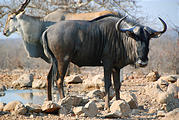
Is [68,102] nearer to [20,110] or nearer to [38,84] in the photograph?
[20,110]

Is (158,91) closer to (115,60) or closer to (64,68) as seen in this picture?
(115,60)

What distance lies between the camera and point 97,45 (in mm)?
6262

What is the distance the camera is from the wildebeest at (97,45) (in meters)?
6.01

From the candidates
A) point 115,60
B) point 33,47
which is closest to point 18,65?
point 33,47

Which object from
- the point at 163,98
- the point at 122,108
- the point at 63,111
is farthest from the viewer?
the point at 163,98

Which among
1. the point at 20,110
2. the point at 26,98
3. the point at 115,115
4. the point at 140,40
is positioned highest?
the point at 140,40

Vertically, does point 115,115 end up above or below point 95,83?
above

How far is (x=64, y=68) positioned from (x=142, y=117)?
2.02 m

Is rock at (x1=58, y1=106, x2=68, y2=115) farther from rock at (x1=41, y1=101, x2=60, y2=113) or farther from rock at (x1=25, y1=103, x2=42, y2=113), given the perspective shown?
rock at (x1=25, y1=103, x2=42, y2=113)

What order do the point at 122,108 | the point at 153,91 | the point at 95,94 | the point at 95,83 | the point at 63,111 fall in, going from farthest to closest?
1. the point at 95,83
2. the point at 153,91
3. the point at 95,94
4. the point at 122,108
5. the point at 63,111

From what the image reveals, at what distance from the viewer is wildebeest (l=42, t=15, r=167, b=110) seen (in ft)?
19.7

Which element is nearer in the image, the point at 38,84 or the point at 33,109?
the point at 33,109

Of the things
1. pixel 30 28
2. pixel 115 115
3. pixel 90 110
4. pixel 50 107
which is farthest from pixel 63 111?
pixel 30 28

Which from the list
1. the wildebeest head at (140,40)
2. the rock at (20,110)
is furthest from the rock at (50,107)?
the wildebeest head at (140,40)
